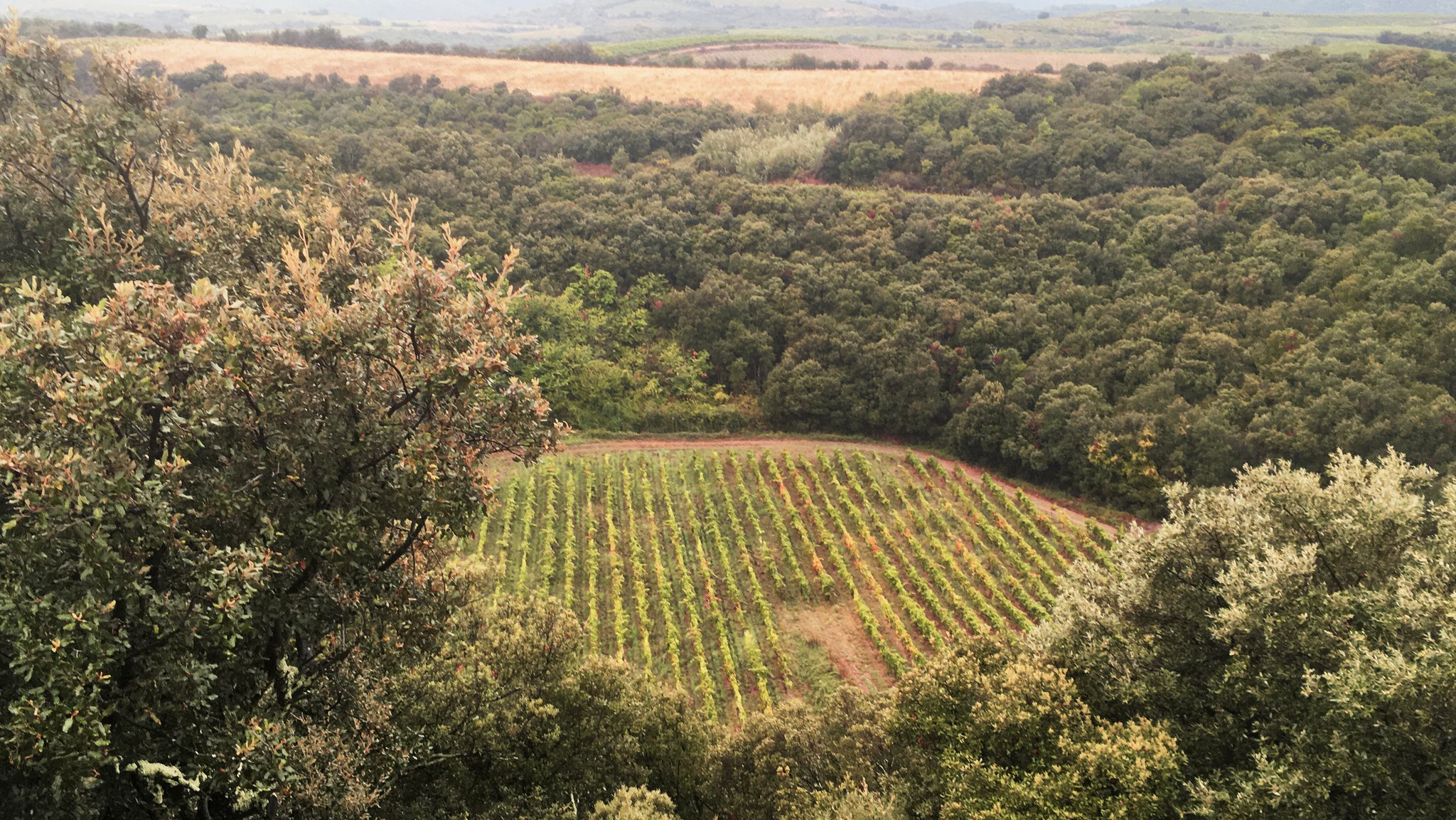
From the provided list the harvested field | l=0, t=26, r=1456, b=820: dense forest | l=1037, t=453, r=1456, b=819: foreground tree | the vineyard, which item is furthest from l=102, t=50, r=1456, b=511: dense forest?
the harvested field

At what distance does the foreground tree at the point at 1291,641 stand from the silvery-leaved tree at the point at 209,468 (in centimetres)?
1430

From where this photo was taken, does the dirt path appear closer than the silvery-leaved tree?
No

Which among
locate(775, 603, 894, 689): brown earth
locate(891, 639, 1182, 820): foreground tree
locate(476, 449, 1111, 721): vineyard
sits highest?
locate(891, 639, 1182, 820): foreground tree

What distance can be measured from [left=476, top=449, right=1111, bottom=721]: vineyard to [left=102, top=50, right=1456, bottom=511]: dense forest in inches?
189

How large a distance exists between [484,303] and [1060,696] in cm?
1467

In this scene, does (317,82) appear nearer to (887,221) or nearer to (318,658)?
(887,221)

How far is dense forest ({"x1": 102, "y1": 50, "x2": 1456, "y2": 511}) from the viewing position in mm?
38438

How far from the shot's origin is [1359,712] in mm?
12977

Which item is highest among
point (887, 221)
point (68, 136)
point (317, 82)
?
point (317, 82)

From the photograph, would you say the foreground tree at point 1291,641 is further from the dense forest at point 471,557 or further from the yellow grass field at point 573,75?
the yellow grass field at point 573,75

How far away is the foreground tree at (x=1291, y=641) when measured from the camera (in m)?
13.1

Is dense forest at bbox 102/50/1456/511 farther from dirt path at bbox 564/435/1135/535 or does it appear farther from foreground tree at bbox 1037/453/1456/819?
foreground tree at bbox 1037/453/1456/819

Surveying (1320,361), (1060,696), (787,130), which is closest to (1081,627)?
(1060,696)

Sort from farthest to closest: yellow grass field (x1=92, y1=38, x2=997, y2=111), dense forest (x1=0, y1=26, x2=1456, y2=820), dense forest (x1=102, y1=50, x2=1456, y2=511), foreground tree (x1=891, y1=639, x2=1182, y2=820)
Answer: yellow grass field (x1=92, y1=38, x2=997, y2=111), dense forest (x1=102, y1=50, x2=1456, y2=511), foreground tree (x1=891, y1=639, x2=1182, y2=820), dense forest (x1=0, y1=26, x2=1456, y2=820)
